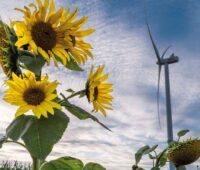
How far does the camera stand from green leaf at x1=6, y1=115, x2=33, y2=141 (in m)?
1.54

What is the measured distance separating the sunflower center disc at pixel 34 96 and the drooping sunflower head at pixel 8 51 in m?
0.10

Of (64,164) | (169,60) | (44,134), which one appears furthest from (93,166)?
(169,60)

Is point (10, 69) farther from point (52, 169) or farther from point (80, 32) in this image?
point (52, 169)

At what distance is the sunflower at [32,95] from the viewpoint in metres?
1.61

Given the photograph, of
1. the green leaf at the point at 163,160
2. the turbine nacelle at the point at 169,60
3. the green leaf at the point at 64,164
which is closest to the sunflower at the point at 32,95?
the green leaf at the point at 64,164

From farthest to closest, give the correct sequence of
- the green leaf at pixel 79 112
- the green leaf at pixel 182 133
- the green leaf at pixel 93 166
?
the green leaf at pixel 182 133, the green leaf at pixel 93 166, the green leaf at pixel 79 112

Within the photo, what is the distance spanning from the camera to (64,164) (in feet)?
5.80

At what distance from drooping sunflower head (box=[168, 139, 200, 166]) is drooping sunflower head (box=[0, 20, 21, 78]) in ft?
2.38

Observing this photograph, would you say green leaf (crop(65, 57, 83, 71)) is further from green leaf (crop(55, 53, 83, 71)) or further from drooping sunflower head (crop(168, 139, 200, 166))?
drooping sunflower head (crop(168, 139, 200, 166))

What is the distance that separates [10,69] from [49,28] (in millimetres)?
229

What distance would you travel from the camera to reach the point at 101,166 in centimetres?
188

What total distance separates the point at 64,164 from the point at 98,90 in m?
0.35

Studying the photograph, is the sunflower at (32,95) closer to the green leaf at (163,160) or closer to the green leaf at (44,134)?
the green leaf at (44,134)

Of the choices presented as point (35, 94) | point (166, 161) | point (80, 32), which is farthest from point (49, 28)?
point (166, 161)
